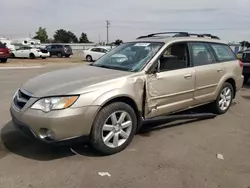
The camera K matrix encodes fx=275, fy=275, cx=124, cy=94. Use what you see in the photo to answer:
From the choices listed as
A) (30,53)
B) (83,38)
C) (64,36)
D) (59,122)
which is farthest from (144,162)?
(64,36)

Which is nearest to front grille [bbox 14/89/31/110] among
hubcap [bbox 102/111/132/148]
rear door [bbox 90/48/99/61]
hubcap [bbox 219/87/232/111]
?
hubcap [bbox 102/111/132/148]

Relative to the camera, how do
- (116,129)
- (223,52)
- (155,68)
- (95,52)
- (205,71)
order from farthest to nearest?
1. (95,52)
2. (223,52)
3. (205,71)
4. (155,68)
5. (116,129)

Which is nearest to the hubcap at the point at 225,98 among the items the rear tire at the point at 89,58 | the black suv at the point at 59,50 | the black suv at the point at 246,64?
the black suv at the point at 246,64

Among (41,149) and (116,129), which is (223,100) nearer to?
(116,129)

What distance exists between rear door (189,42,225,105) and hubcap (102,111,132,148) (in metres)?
1.72

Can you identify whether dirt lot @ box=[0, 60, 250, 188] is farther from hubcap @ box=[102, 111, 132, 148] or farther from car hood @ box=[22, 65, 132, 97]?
car hood @ box=[22, 65, 132, 97]

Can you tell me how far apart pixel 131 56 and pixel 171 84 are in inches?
32.1

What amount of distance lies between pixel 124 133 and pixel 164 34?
2.47m

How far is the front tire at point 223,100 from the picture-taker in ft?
18.9

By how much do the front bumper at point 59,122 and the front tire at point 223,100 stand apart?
10.5 ft

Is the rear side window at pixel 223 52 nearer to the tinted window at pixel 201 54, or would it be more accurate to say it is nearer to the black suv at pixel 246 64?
the tinted window at pixel 201 54

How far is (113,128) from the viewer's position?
3.81 m

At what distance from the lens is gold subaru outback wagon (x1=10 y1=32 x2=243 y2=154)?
3.40 metres

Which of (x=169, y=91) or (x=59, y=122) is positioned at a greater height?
(x=169, y=91)
